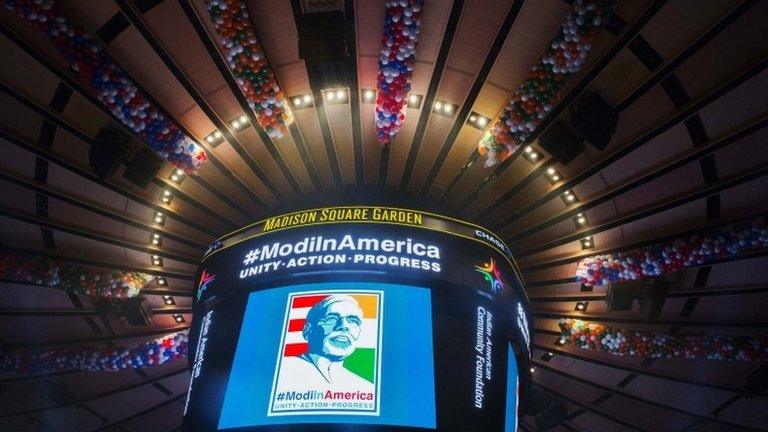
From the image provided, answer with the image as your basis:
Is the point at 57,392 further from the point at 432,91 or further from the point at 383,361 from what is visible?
the point at 432,91

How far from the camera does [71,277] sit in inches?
496

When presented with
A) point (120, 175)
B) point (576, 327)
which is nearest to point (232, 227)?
point (120, 175)

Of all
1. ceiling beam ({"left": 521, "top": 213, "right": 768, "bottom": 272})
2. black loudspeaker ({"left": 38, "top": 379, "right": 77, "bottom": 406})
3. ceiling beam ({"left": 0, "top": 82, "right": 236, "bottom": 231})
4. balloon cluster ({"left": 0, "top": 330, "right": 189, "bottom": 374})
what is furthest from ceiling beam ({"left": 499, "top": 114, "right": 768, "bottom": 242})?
black loudspeaker ({"left": 38, "top": 379, "right": 77, "bottom": 406})

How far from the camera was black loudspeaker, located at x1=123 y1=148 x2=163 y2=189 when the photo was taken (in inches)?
421

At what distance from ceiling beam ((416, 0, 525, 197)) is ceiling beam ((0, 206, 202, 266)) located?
283 inches

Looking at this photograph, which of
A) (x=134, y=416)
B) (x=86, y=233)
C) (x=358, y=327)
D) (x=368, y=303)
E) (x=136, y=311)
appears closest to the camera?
(x=358, y=327)

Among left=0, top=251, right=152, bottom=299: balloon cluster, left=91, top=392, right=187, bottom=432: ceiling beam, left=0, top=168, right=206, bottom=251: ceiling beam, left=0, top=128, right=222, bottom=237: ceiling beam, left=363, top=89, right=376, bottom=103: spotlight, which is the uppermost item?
left=363, top=89, right=376, bottom=103: spotlight

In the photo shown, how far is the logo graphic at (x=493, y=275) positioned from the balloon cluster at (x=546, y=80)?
7.45ft

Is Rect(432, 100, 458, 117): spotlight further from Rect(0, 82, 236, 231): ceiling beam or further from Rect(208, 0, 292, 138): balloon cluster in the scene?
Rect(0, 82, 236, 231): ceiling beam

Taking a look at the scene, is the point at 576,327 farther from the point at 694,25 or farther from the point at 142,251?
the point at 142,251

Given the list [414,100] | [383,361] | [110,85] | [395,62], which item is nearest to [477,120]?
[414,100]

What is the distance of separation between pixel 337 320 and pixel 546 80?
5945 millimetres

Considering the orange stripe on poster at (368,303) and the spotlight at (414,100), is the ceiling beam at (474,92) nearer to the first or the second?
the spotlight at (414,100)

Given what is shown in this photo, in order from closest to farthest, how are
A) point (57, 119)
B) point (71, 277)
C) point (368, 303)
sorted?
point (368, 303)
point (57, 119)
point (71, 277)
